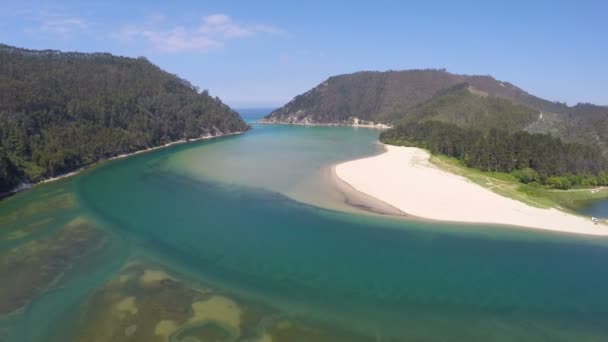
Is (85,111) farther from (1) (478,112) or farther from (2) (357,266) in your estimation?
(1) (478,112)

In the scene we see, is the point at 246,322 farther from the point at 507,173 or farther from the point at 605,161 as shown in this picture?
the point at 605,161

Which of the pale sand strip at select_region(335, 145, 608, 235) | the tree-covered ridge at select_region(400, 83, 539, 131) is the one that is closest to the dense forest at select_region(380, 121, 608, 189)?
the pale sand strip at select_region(335, 145, 608, 235)

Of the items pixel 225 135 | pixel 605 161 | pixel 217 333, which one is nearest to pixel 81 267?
pixel 217 333

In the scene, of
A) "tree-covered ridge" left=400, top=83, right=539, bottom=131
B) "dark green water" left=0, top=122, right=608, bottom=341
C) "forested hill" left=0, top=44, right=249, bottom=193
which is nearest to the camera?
"dark green water" left=0, top=122, right=608, bottom=341

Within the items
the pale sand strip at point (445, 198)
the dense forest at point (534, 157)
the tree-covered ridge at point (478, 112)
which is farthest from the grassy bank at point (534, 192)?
the tree-covered ridge at point (478, 112)

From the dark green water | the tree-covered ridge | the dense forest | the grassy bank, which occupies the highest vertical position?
the tree-covered ridge

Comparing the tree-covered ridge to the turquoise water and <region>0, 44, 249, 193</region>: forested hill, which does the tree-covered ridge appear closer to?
the turquoise water

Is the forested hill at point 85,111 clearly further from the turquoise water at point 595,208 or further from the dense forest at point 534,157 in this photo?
the dense forest at point 534,157
